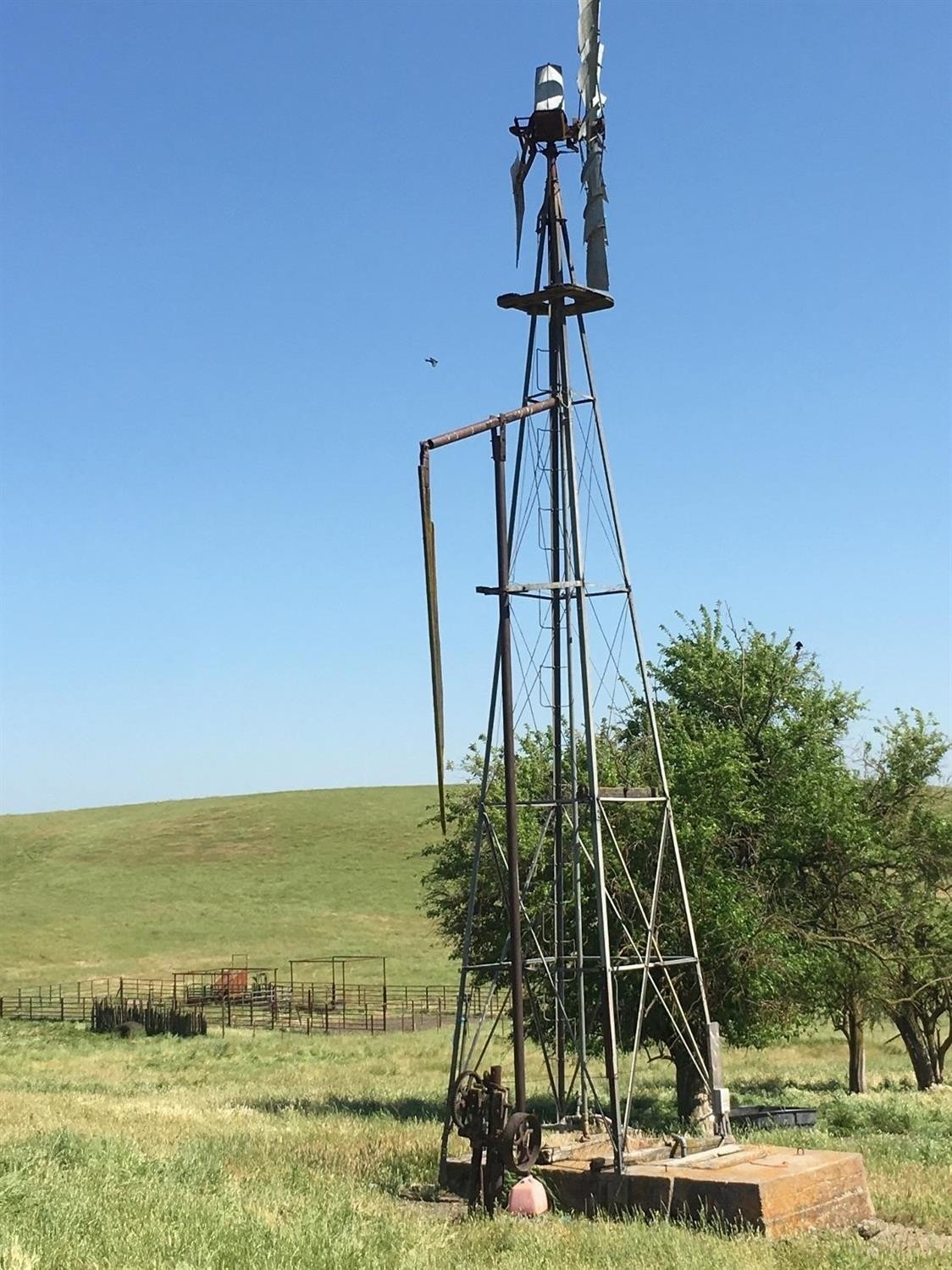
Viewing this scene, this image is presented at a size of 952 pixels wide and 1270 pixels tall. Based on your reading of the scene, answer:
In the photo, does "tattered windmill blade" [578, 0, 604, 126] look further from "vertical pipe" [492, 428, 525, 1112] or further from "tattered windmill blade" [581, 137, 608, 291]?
"vertical pipe" [492, 428, 525, 1112]

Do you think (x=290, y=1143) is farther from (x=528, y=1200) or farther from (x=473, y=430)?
(x=473, y=430)

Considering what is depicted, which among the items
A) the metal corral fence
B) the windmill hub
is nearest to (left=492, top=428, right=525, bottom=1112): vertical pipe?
the windmill hub

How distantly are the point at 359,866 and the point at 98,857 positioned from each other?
20.6 meters

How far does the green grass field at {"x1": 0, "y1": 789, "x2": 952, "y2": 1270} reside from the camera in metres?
10.6

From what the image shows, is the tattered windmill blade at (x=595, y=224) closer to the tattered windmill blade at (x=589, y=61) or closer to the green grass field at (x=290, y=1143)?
the tattered windmill blade at (x=589, y=61)

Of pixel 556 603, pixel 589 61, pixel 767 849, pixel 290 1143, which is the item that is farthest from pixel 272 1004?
pixel 589 61

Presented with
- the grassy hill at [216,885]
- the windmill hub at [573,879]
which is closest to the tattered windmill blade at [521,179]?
the windmill hub at [573,879]

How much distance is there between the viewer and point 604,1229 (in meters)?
12.5

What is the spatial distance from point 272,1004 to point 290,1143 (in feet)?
118

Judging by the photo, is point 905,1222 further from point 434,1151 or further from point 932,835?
point 932,835

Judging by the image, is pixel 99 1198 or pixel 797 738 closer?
pixel 99 1198

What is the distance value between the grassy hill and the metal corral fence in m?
4.46

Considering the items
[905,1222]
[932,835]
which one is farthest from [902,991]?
[905,1222]

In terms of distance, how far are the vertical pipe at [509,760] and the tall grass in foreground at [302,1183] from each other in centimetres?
199
